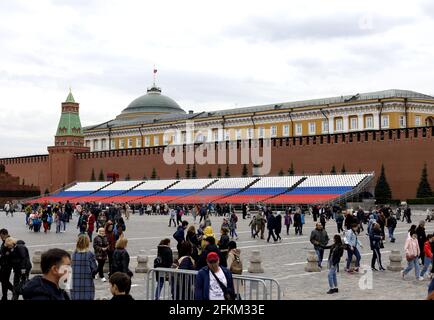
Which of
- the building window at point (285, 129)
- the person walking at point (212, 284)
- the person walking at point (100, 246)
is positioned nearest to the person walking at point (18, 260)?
the person walking at point (100, 246)

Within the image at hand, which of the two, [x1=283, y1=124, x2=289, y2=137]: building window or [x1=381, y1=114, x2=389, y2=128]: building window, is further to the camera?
[x1=283, y1=124, x2=289, y2=137]: building window

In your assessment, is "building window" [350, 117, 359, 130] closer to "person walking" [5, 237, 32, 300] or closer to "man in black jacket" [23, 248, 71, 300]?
"person walking" [5, 237, 32, 300]

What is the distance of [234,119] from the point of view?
258 ft

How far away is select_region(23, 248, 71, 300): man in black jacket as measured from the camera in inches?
195

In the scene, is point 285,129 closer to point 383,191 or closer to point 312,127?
point 312,127

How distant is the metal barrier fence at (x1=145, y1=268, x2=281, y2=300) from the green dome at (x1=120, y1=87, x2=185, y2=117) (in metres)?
93.2

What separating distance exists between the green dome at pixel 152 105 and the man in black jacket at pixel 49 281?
96.9m

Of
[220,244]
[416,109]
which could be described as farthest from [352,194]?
[220,244]

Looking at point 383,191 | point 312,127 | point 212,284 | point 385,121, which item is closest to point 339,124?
point 312,127

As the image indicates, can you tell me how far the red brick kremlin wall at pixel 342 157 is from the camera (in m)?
49.9

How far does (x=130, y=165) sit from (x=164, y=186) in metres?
10.8

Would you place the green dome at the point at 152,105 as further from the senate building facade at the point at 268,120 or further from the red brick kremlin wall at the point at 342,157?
the red brick kremlin wall at the point at 342,157

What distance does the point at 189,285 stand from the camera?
8.22 metres

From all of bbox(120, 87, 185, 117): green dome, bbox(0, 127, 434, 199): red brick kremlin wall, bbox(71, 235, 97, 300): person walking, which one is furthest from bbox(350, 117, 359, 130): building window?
bbox(71, 235, 97, 300): person walking
